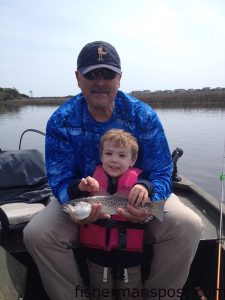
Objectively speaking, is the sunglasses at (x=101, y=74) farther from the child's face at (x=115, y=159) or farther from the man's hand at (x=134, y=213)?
the man's hand at (x=134, y=213)

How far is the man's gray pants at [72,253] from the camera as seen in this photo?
2.78m

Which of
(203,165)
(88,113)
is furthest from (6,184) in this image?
(203,165)

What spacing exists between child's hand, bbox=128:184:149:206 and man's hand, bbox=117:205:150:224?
0.16 feet

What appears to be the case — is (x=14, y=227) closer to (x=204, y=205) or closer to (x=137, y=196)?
(x=137, y=196)

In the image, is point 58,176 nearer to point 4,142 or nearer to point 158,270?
point 158,270

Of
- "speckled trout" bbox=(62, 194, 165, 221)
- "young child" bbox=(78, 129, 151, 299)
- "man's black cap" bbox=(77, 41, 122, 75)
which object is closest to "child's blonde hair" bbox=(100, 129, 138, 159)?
"young child" bbox=(78, 129, 151, 299)

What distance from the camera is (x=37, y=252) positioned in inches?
109

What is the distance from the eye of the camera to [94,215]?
8.93 feet

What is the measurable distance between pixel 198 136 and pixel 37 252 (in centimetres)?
1630

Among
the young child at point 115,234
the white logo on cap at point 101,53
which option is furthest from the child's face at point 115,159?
the white logo on cap at point 101,53

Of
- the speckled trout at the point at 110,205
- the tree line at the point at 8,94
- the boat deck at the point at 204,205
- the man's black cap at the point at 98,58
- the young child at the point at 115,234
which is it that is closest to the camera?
the speckled trout at the point at 110,205

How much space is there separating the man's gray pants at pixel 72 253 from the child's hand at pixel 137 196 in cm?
29

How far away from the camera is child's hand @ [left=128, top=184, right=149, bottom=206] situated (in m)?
2.74

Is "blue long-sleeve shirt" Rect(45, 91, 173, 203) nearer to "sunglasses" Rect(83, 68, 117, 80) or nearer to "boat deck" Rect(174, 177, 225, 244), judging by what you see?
"sunglasses" Rect(83, 68, 117, 80)
